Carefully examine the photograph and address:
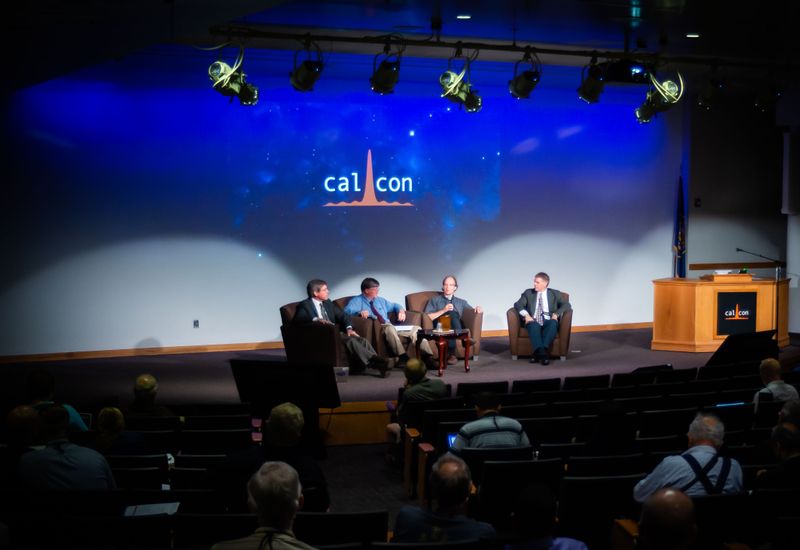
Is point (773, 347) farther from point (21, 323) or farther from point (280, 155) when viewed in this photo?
point (21, 323)

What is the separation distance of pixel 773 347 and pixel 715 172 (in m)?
5.34

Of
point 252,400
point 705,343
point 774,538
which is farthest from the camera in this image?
point 705,343

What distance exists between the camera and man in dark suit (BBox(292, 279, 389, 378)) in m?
10.8

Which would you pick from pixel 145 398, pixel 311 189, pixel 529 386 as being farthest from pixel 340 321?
pixel 145 398

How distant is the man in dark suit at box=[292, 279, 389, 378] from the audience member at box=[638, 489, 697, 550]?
771cm

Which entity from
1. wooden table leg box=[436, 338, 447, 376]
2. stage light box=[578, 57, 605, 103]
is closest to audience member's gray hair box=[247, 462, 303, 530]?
wooden table leg box=[436, 338, 447, 376]

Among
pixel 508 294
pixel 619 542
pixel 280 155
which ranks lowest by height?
pixel 619 542

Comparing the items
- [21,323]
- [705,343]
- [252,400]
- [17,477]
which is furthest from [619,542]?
[21,323]

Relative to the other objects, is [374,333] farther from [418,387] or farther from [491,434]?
[491,434]

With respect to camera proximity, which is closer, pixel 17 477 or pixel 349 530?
pixel 349 530

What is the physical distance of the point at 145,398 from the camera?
6.62 meters

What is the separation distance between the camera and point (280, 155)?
12758 mm

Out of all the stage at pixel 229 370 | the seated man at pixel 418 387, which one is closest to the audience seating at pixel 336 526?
the seated man at pixel 418 387

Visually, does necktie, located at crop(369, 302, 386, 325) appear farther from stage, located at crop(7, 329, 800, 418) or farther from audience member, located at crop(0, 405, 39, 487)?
audience member, located at crop(0, 405, 39, 487)
